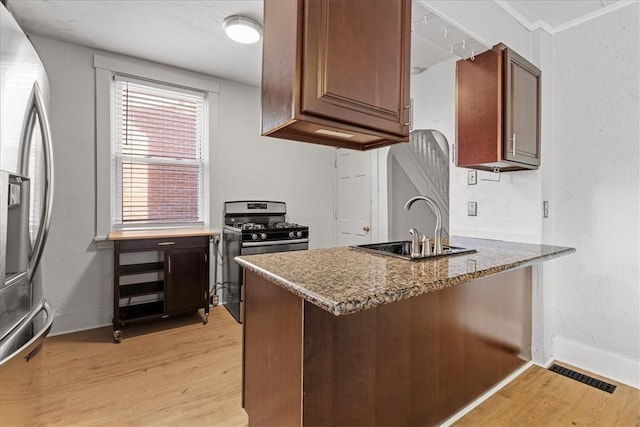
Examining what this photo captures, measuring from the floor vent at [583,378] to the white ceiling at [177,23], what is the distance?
231 cm

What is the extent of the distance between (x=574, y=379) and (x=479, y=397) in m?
0.85

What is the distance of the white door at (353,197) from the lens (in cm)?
404

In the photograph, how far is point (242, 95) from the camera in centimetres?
385

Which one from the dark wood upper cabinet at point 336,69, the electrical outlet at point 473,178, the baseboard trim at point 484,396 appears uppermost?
the dark wood upper cabinet at point 336,69

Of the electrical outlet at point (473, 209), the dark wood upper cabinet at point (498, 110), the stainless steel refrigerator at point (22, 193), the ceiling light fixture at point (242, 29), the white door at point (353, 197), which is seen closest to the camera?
the stainless steel refrigerator at point (22, 193)

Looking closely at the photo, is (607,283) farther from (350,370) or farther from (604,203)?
(350,370)

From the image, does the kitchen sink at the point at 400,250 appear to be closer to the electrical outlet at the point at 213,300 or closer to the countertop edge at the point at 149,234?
the countertop edge at the point at 149,234

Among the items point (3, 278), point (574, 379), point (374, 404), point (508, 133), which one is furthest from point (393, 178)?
point (3, 278)

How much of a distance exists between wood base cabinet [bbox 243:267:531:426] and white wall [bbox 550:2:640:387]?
0.88 meters

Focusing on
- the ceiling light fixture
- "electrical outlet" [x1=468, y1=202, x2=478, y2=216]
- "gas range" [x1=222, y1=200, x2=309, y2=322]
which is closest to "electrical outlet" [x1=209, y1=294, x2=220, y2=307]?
"gas range" [x1=222, y1=200, x2=309, y2=322]

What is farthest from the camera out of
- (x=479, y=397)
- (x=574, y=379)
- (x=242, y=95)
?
(x=242, y=95)

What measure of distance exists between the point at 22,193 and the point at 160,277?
224cm

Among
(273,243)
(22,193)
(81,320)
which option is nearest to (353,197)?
(273,243)

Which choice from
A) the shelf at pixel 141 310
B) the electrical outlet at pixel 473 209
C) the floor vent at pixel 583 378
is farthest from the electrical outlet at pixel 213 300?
the floor vent at pixel 583 378
